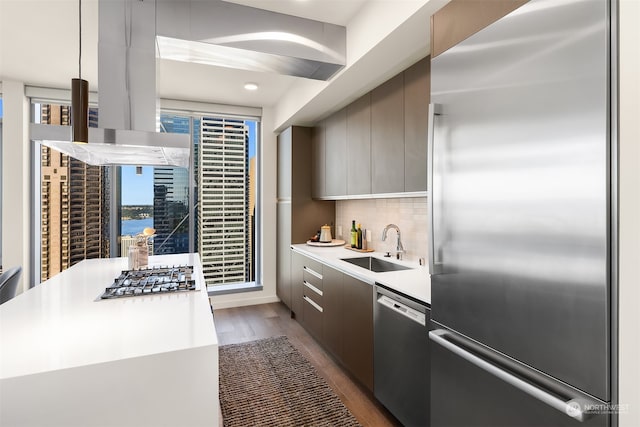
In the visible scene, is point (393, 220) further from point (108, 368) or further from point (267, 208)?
point (108, 368)

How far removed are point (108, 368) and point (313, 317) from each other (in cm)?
229

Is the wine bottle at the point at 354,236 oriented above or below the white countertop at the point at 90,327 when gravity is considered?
above

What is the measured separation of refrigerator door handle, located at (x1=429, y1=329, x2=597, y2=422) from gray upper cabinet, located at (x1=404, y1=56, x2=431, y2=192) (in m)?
1.07

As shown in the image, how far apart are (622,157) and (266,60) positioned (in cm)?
216

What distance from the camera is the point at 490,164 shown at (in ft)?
3.86

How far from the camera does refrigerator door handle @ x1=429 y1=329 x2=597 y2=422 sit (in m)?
0.90

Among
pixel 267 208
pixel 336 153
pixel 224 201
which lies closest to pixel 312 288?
pixel 336 153

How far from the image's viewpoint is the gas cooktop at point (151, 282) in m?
1.74

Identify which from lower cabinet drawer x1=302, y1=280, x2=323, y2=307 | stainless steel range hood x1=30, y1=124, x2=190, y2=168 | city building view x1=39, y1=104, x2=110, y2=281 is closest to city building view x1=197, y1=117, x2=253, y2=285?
city building view x1=39, y1=104, x2=110, y2=281

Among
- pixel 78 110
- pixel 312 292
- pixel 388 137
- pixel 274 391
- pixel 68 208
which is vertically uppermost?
pixel 388 137

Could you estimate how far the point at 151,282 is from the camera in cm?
195

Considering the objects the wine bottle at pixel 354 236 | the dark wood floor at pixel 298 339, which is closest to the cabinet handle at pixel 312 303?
the dark wood floor at pixel 298 339

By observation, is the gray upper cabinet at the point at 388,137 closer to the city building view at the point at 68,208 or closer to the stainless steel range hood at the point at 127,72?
the stainless steel range hood at the point at 127,72

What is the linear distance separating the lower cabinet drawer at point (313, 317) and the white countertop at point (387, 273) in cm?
46
